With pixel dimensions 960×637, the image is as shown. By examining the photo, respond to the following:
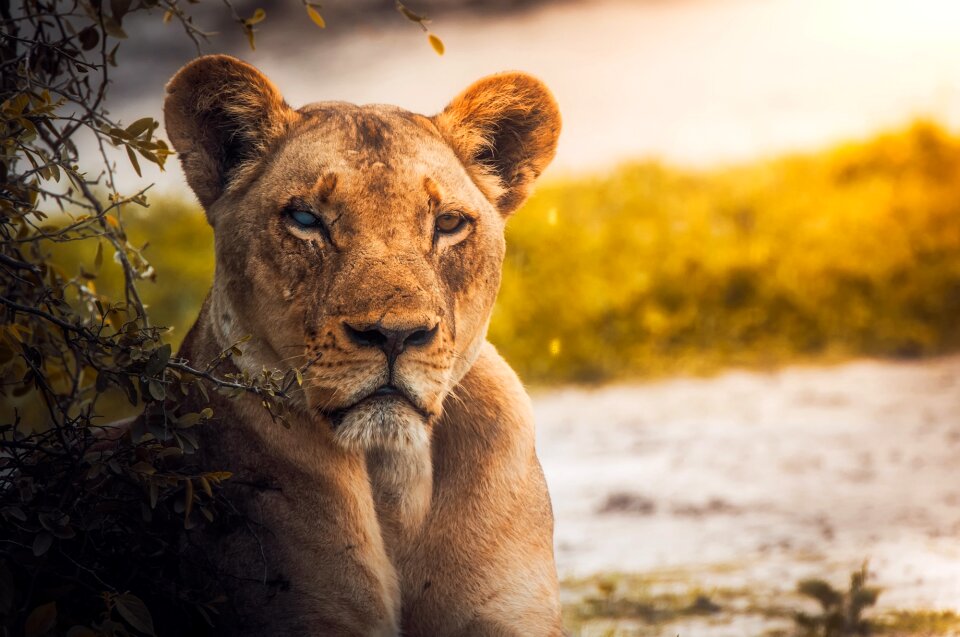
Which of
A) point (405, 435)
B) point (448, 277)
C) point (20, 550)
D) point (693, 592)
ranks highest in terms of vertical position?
point (448, 277)

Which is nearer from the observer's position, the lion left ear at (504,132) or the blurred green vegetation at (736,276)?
the lion left ear at (504,132)

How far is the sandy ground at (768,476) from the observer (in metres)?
5.92

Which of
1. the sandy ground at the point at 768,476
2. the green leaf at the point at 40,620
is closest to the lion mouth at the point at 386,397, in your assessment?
the green leaf at the point at 40,620

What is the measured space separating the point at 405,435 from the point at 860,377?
6.85 m

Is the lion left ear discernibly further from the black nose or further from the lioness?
the black nose

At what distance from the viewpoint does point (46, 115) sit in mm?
3273

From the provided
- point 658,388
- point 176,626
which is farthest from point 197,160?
point 658,388

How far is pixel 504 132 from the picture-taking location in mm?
3688

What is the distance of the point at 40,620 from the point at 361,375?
36.3 inches

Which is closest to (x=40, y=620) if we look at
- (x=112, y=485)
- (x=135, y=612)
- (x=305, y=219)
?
(x=135, y=612)

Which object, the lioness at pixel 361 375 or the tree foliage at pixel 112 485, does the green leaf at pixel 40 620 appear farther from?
the lioness at pixel 361 375

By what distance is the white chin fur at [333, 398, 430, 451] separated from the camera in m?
2.98

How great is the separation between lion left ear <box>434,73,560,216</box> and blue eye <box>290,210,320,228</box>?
53 centimetres

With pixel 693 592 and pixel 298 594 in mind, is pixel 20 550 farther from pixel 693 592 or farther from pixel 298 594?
pixel 693 592
